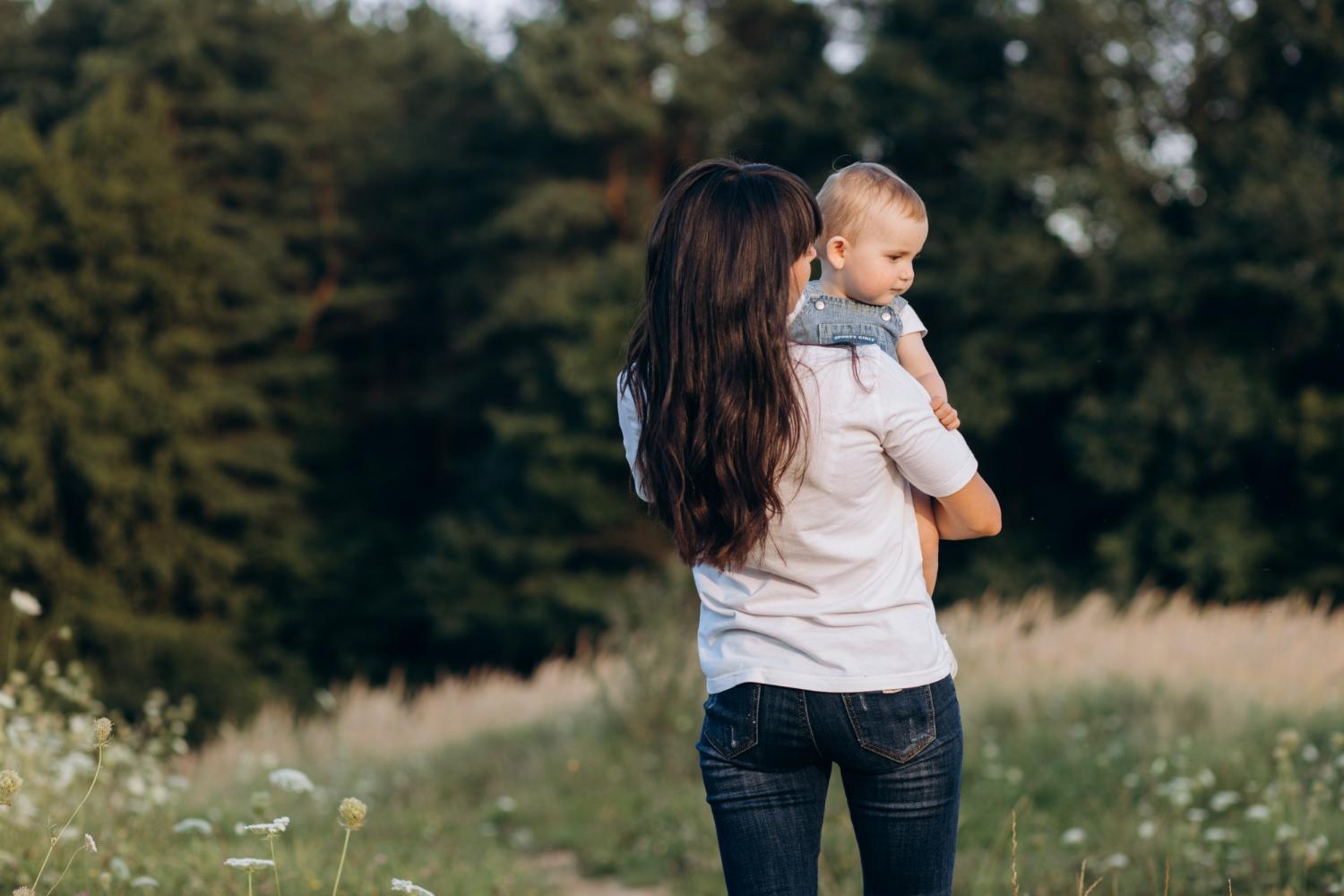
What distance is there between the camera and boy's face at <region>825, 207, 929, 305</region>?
2551 millimetres

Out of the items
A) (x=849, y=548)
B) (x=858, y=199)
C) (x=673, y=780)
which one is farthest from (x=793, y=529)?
(x=673, y=780)

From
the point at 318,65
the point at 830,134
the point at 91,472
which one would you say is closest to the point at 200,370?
the point at 91,472

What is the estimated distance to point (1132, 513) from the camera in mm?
18703

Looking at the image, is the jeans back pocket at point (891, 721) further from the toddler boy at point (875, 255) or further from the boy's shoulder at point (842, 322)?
the boy's shoulder at point (842, 322)

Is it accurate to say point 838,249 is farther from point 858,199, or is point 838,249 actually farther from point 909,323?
point 909,323

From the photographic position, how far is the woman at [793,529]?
232 centimetres

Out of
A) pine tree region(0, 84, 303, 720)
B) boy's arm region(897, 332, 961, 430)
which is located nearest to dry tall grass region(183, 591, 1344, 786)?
boy's arm region(897, 332, 961, 430)

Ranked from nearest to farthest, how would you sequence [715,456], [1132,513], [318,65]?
[715,456] → [1132,513] → [318,65]

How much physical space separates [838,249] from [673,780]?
5.07 m

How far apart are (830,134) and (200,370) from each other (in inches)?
447

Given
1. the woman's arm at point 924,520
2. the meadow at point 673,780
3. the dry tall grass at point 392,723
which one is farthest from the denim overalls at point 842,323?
the dry tall grass at point 392,723

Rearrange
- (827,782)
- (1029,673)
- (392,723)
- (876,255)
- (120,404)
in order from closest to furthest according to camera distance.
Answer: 1. (827,782)
2. (876,255)
3. (1029,673)
4. (392,723)
5. (120,404)

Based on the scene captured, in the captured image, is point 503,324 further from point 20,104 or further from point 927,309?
point 20,104

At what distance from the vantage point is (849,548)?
236 cm
